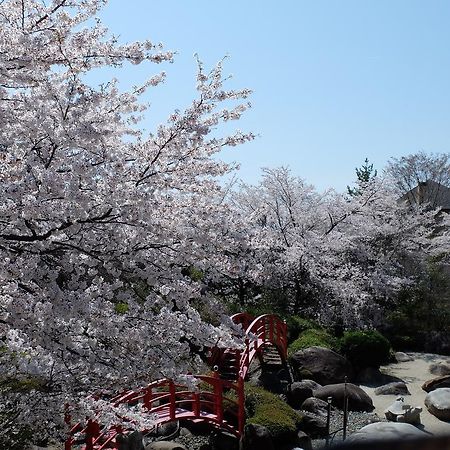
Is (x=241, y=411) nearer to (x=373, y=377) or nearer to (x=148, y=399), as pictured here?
(x=148, y=399)

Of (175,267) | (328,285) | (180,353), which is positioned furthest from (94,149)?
(328,285)

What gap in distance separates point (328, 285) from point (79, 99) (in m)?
14.7

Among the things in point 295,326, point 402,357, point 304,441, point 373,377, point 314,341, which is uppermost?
point 295,326

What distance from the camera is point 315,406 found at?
12500mm

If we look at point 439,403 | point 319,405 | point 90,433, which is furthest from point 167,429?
point 439,403

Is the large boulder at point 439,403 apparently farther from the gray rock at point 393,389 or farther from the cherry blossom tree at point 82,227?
the cherry blossom tree at point 82,227

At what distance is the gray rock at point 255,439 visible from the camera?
970cm

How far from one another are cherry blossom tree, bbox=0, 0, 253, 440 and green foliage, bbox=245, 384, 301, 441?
4855 mm

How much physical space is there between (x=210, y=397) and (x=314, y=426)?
2.21 m

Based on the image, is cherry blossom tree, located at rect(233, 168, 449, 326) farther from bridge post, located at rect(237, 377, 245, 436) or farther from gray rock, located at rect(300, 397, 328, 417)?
bridge post, located at rect(237, 377, 245, 436)

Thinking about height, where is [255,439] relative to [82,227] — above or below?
below

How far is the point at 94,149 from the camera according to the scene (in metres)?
5.31

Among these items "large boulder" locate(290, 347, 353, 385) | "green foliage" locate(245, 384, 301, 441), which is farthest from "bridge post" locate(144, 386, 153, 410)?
"large boulder" locate(290, 347, 353, 385)

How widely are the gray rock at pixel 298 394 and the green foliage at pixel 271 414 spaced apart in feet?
5.07
